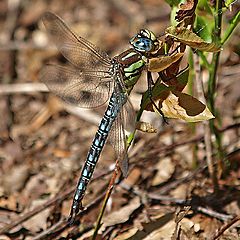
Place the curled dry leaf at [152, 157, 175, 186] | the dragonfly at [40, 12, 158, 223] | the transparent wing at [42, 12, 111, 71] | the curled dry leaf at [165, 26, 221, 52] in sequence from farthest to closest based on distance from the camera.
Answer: the curled dry leaf at [152, 157, 175, 186] → the transparent wing at [42, 12, 111, 71] → the dragonfly at [40, 12, 158, 223] → the curled dry leaf at [165, 26, 221, 52]

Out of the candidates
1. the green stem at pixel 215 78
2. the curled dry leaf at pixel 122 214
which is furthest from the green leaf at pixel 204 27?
the curled dry leaf at pixel 122 214

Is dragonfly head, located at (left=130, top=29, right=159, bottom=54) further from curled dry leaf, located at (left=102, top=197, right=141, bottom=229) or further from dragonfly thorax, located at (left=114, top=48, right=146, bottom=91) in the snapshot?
curled dry leaf, located at (left=102, top=197, right=141, bottom=229)

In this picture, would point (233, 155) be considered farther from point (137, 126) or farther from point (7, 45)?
point (7, 45)

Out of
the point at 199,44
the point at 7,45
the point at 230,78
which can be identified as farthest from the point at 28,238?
the point at 7,45

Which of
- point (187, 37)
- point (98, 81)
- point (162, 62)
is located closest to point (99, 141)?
point (98, 81)

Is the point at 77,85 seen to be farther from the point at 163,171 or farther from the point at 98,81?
the point at 163,171

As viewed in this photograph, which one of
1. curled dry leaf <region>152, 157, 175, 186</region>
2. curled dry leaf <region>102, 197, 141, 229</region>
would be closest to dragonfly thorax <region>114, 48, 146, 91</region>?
curled dry leaf <region>102, 197, 141, 229</region>
